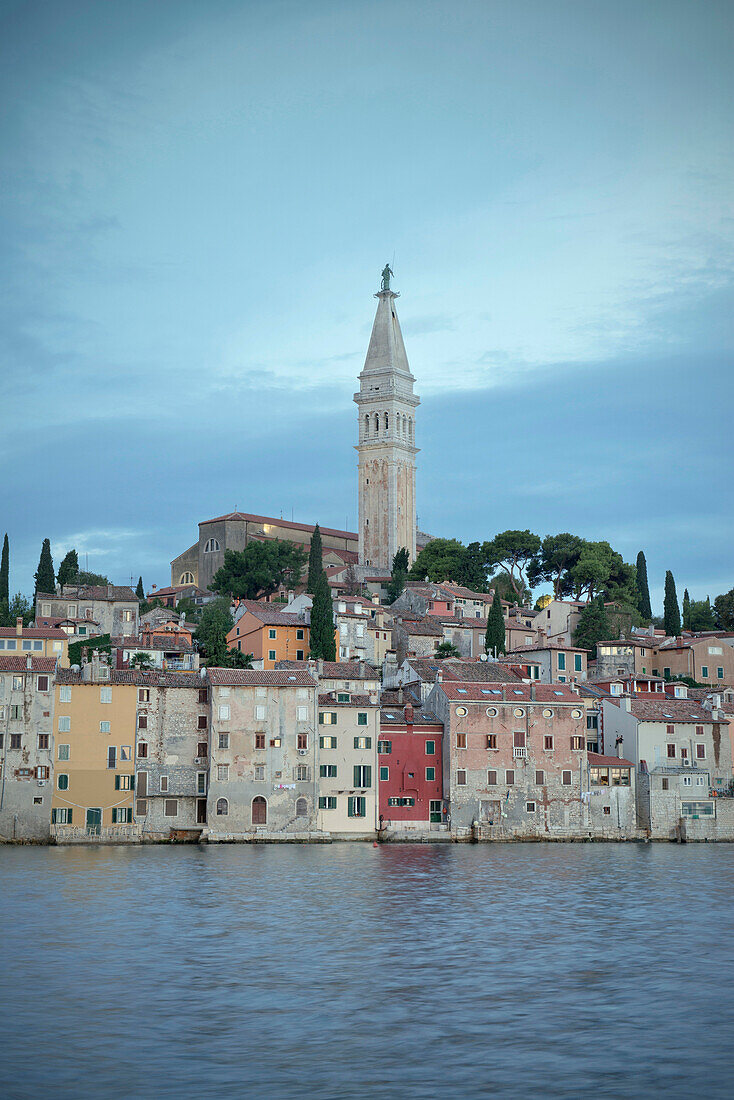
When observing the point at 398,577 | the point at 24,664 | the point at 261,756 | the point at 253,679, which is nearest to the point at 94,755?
the point at 24,664

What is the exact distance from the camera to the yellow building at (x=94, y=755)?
Result: 2104 inches

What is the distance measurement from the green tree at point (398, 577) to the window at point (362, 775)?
38435mm

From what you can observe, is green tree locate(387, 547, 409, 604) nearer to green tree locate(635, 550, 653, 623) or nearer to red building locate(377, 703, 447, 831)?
green tree locate(635, 550, 653, 623)

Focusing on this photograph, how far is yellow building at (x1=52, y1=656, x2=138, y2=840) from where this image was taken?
175 ft

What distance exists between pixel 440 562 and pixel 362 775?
46449 mm

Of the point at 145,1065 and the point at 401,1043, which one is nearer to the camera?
the point at 145,1065

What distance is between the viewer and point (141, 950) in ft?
97.3

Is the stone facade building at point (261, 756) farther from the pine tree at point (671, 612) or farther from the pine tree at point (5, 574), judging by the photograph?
the pine tree at point (671, 612)

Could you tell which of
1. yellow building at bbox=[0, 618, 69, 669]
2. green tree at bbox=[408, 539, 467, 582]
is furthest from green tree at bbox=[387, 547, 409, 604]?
yellow building at bbox=[0, 618, 69, 669]

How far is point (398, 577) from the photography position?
98.8 m

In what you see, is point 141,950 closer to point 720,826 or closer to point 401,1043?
point 401,1043

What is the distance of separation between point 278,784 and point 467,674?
12895 mm

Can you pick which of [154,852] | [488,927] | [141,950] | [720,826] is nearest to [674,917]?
[488,927]

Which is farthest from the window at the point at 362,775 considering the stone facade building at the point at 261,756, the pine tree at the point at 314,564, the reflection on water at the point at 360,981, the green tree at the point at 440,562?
the green tree at the point at 440,562
